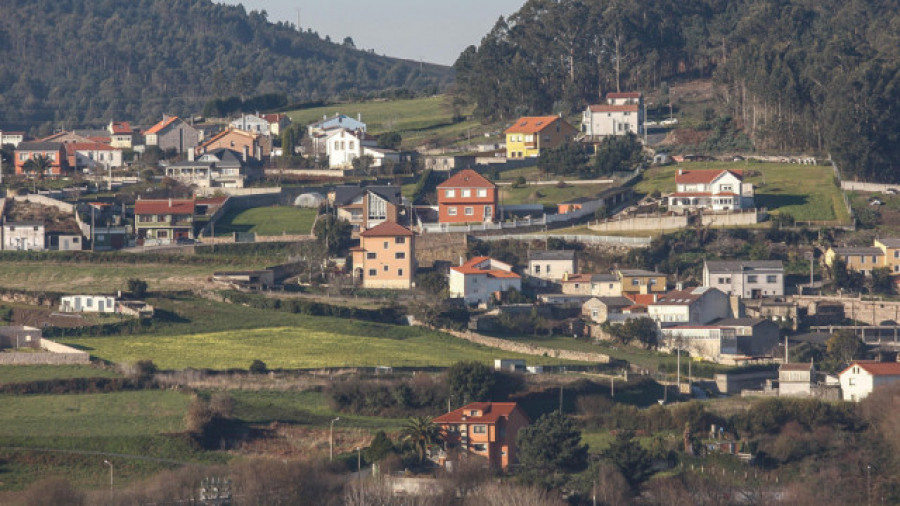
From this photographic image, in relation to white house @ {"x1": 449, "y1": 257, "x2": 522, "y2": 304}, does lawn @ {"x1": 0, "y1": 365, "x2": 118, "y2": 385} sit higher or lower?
lower

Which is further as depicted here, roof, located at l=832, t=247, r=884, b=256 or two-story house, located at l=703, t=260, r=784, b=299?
roof, located at l=832, t=247, r=884, b=256

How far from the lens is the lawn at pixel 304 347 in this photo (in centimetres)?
7331

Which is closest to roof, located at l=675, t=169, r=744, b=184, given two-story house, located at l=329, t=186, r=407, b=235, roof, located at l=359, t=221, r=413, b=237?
two-story house, located at l=329, t=186, r=407, b=235

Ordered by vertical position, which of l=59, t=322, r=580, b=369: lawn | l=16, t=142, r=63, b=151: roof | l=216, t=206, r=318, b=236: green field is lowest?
l=59, t=322, r=580, b=369: lawn

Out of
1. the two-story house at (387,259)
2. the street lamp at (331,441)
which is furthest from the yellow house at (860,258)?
the street lamp at (331,441)

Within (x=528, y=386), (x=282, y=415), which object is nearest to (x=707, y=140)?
(x=528, y=386)

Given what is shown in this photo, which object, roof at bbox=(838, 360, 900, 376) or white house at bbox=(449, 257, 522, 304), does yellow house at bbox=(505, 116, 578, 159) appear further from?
roof at bbox=(838, 360, 900, 376)

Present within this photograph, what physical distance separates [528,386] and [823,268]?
22.5m

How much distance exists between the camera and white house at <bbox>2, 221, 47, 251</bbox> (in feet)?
305

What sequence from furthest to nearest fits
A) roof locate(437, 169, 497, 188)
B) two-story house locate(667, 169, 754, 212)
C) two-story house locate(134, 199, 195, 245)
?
1. roof locate(437, 169, 497, 188)
2. two-story house locate(667, 169, 754, 212)
3. two-story house locate(134, 199, 195, 245)

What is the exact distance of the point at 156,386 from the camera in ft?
228

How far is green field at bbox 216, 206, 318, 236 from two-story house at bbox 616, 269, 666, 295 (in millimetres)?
16817

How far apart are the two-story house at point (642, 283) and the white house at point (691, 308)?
2.29 metres

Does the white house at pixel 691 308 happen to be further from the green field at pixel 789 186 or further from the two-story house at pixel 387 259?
the green field at pixel 789 186
